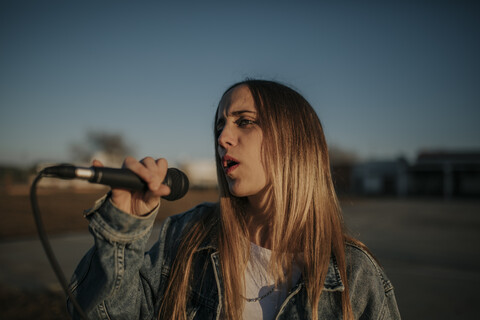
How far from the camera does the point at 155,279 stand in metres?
1.53

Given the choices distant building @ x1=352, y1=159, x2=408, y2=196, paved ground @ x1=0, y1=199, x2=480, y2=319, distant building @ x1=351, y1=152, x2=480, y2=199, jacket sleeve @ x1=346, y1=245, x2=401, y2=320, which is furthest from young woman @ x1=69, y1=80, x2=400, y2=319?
distant building @ x1=352, y1=159, x2=408, y2=196

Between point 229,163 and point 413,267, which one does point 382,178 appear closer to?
point 413,267

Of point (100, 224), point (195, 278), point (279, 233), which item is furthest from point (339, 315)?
point (100, 224)

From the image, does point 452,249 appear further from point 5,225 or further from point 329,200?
point 5,225

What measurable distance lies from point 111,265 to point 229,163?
785 mm

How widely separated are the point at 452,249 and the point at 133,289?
27.2 ft

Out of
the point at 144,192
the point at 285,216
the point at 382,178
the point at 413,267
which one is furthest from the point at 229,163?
Answer: the point at 382,178

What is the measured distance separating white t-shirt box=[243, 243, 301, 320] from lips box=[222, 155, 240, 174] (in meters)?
0.46

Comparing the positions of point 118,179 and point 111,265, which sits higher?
point 118,179

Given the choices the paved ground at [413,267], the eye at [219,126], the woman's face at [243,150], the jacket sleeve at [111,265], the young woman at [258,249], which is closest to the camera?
the jacket sleeve at [111,265]

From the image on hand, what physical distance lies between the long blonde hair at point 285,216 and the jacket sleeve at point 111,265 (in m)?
0.26

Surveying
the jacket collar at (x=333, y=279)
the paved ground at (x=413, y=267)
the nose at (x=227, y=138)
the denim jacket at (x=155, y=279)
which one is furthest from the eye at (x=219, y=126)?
the paved ground at (x=413, y=267)

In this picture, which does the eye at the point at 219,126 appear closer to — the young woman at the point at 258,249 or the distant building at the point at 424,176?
the young woman at the point at 258,249

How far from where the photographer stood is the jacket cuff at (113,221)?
1.18m
